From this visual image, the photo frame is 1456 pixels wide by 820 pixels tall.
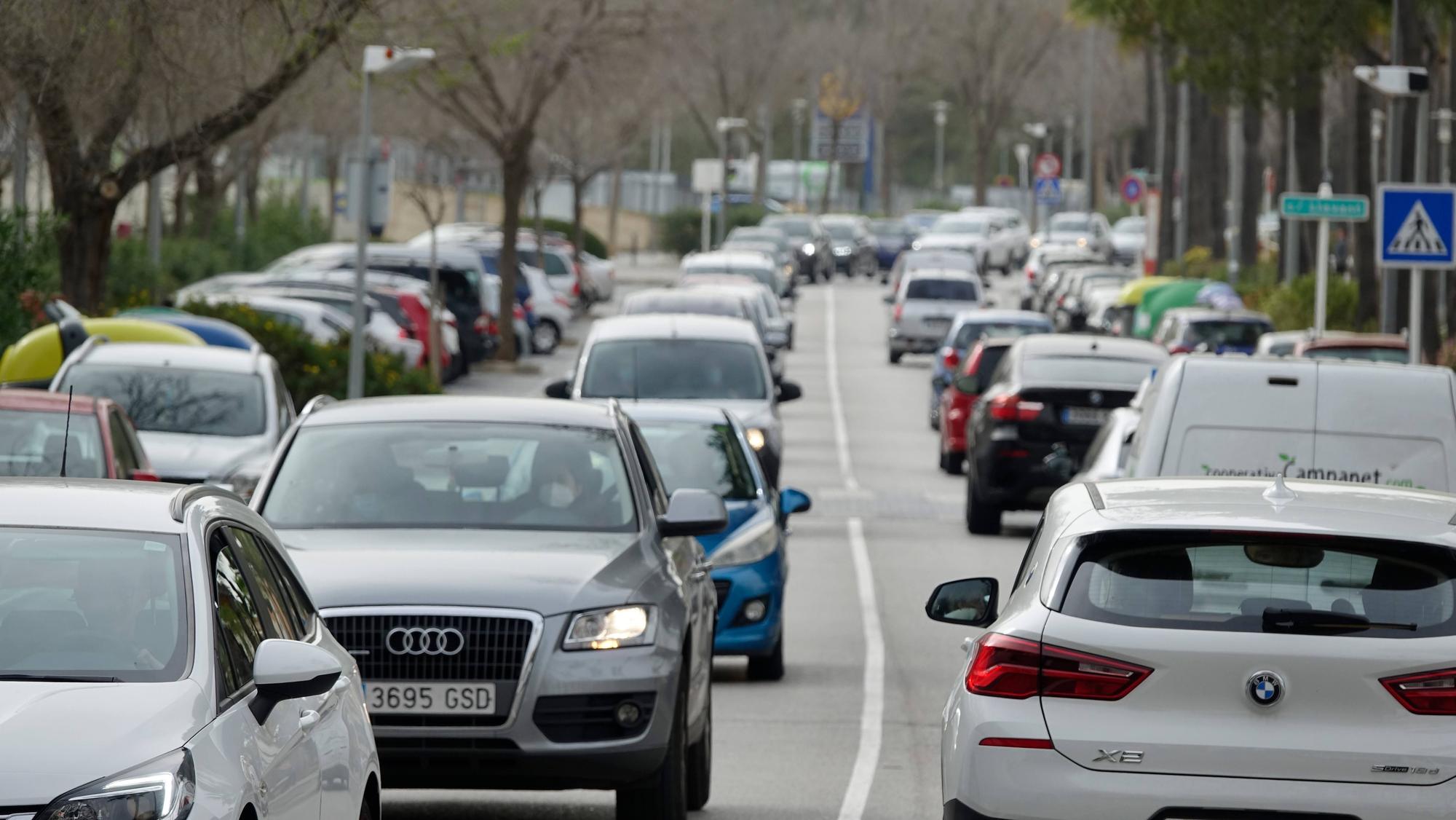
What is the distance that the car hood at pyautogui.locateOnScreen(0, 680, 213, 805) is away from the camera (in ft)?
16.1

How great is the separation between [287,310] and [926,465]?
8306 millimetres

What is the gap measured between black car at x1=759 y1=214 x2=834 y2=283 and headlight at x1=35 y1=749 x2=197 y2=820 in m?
68.7

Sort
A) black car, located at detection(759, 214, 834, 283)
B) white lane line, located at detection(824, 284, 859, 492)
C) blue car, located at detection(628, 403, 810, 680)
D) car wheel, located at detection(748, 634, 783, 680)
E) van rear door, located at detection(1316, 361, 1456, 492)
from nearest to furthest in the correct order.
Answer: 1. van rear door, located at detection(1316, 361, 1456, 492)
2. blue car, located at detection(628, 403, 810, 680)
3. car wheel, located at detection(748, 634, 783, 680)
4. white lane line, located at detection(824, 284, 859, 492)
5. black car, located at detection(759, 214, 834, 283)

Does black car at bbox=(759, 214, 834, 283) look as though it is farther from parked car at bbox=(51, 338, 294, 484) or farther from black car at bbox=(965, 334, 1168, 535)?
parked car at bbox=(51, 338, 294, 484)

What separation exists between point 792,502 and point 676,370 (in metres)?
6.93

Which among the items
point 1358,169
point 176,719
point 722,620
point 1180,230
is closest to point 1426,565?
point 176,719

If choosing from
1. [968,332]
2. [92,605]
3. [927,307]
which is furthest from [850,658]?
[927,307]

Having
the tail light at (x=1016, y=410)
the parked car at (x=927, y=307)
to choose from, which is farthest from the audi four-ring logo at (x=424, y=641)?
the parked car at (x=927, y=307)

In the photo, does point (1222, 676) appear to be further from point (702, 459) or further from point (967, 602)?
point (702, 459)

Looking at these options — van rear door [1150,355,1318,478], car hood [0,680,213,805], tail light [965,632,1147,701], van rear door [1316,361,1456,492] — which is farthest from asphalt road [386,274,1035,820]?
car hood [0,680,213,805]

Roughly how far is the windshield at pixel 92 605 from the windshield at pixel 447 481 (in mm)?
3606

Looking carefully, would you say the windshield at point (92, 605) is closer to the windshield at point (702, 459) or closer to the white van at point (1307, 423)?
the white van at point (1307, 423)

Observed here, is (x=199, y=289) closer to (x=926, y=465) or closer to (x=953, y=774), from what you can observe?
(x=926, y=465)

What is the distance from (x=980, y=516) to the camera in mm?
22797
